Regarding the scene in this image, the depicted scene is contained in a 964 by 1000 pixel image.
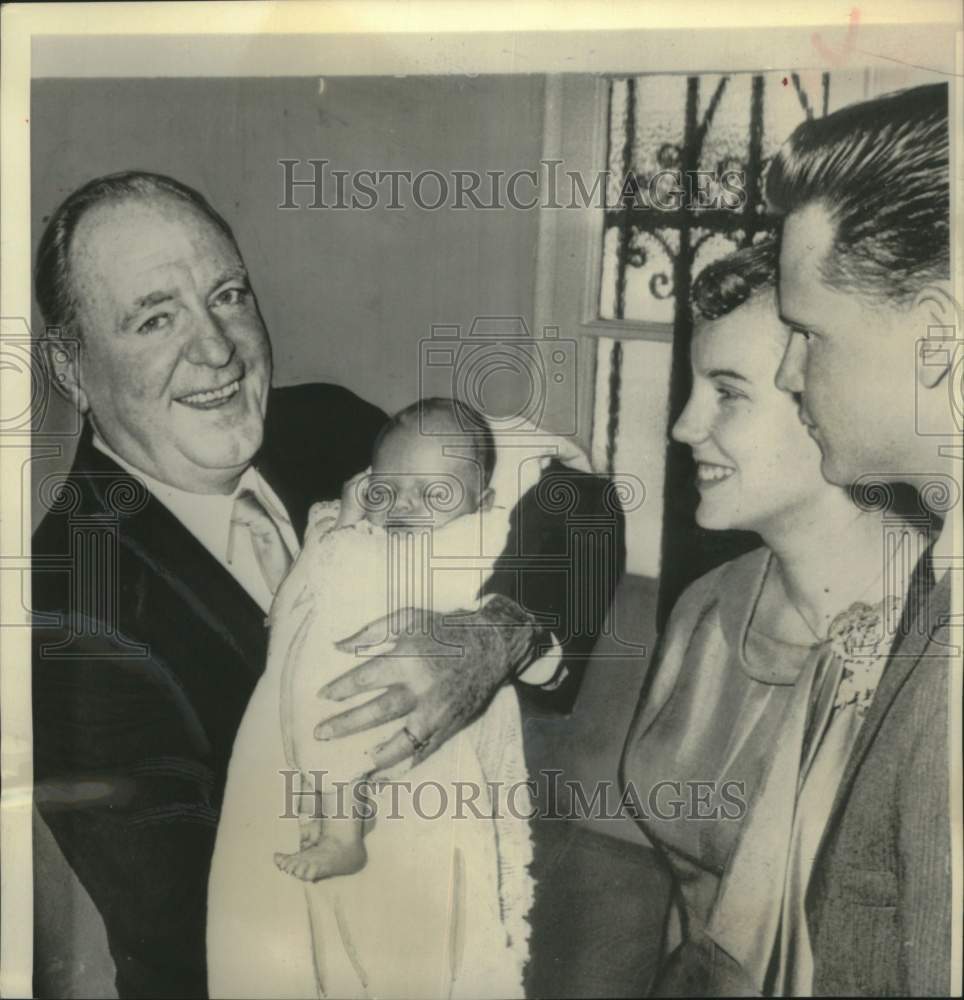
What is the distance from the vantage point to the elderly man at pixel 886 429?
1860 millimetres

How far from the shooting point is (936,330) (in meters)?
1.89

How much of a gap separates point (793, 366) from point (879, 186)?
0.33 m

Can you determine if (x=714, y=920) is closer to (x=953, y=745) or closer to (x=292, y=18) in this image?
(x=953, y=745)

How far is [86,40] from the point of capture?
76.6 inches

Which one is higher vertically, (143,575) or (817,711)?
(143,575)

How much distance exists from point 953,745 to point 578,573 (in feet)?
2.28

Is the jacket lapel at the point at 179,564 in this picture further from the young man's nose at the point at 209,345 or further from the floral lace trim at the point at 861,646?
the floral lace trim at the point at 861,646

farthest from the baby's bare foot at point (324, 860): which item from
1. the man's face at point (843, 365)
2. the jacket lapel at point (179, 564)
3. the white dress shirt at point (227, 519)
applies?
the man's face at point (843, 365)

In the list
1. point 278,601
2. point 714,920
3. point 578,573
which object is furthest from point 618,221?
point 714,920

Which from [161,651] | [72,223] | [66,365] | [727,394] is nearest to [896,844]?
[727,394]

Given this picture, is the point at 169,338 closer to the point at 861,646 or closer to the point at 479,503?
the point at 479,503

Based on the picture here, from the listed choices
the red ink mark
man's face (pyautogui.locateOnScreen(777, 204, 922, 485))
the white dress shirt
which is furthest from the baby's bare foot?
the red ink mark

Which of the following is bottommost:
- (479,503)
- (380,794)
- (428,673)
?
(380,794)

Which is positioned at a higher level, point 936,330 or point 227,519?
point 936,330
